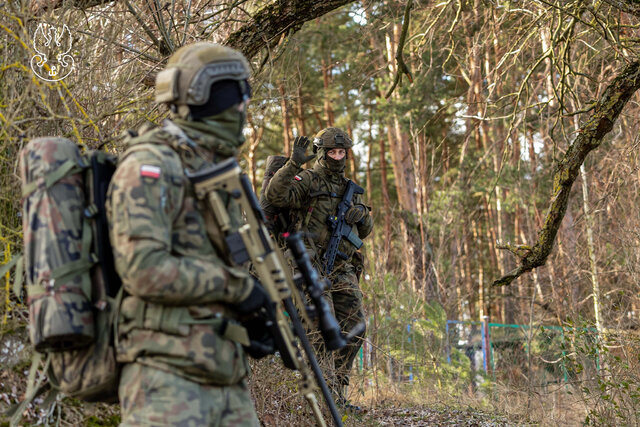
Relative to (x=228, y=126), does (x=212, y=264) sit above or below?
below

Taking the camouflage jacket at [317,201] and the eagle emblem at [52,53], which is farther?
the camouflage jacket at [317,201]

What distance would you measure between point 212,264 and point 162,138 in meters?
0.49

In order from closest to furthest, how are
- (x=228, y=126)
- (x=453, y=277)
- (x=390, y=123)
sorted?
(x=228, y=126)
(x=453, y=277)
(x=390, y=123)

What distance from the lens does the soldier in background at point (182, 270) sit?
2.57m

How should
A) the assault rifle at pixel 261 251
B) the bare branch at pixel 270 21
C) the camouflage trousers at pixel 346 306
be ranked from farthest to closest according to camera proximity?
the camouflage trousers at pixel 346 306 < the bare branch at pixel 270 21 < the assault rifle at pixel 261 251

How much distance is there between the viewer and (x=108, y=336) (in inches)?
108

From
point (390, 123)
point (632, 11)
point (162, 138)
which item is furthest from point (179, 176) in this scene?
point (390, 123)

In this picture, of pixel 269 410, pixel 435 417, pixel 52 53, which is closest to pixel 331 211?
pixel 435 417

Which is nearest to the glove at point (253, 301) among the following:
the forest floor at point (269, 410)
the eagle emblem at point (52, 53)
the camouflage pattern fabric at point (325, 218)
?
the forest floor at point (269, 410)

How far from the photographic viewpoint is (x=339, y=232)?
6645 millimetres

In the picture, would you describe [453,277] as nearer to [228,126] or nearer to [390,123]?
[390,123]

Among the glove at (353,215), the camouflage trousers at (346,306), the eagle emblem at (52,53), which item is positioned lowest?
the camouflage trousers at (346,306)

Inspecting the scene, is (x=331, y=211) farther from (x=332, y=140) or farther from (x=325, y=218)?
(x=332, y=140)

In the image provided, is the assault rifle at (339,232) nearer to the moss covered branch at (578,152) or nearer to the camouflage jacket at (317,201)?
the camouflage jacket at (317,201)
